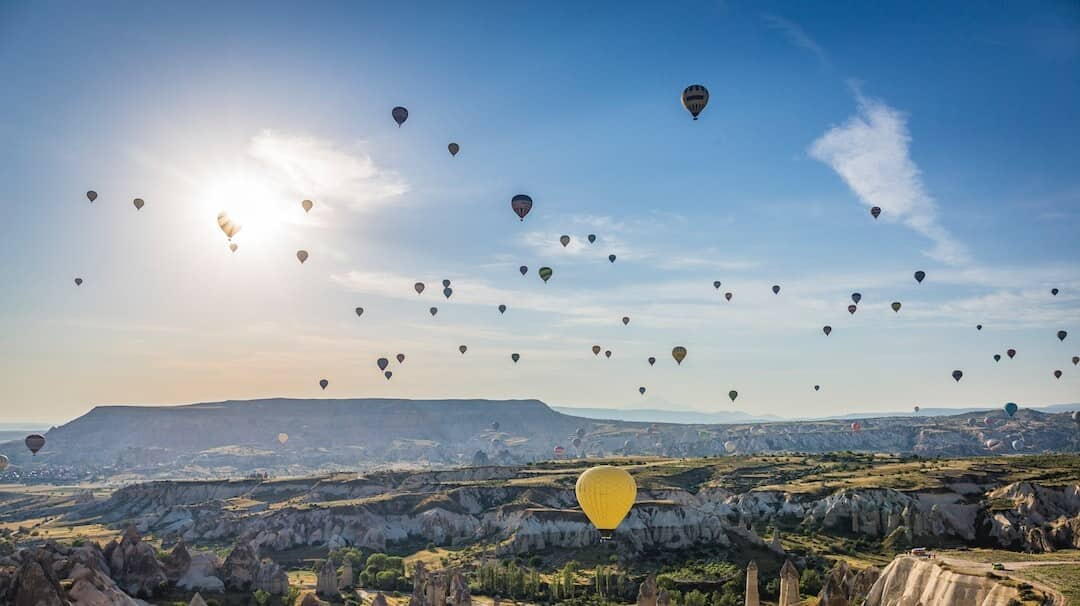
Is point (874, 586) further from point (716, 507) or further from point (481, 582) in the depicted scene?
point (716, 507)

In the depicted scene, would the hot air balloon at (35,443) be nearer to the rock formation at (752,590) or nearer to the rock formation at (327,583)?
the rock formation at (327,583)

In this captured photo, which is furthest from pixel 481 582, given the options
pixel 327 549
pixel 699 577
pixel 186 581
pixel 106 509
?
pixel 106 509

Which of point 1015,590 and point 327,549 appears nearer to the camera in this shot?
point 1015,590

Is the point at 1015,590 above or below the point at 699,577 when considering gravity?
above

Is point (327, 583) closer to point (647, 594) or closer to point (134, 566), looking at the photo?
point (134, 566)

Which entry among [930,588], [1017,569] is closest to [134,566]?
[930,588]

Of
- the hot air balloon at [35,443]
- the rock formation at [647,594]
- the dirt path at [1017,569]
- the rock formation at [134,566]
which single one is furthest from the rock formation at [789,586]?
the hot air balloon at [35,443]

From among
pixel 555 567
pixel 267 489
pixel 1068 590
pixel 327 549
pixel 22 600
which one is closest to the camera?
pixel 1068 590
